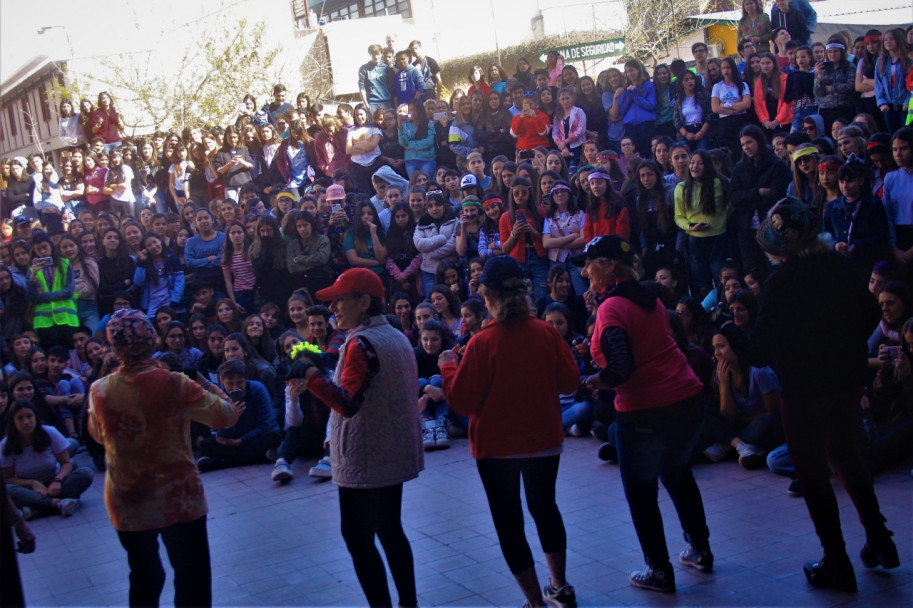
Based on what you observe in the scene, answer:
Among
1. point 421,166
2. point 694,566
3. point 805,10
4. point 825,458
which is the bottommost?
point 694,566

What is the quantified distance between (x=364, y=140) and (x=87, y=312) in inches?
183

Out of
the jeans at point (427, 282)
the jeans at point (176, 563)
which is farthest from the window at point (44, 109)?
the jeans at point (176, 563)

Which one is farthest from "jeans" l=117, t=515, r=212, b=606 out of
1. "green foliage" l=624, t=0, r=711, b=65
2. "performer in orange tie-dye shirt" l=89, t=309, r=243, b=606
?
"green foliage" l=624, t=0, r=711, b=65

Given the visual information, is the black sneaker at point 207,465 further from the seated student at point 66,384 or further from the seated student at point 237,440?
the seated student at point 66,384

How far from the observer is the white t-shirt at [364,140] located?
14.0 metres

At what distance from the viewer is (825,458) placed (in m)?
4.47

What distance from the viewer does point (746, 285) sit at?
8.43m

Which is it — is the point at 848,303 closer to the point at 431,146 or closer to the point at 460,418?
the point at 460,418

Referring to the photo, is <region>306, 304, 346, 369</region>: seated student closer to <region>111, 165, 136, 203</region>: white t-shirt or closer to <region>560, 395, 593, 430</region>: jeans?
<region>560, 395, 593, 430</region>: jeans

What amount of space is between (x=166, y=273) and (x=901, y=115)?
858 centimetres

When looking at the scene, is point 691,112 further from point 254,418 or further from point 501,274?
point 501,274

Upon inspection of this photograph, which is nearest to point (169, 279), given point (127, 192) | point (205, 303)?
point (205, 303)

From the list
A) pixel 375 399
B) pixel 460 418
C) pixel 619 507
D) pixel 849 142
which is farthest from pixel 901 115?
pixel 375 399

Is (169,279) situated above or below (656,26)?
below
